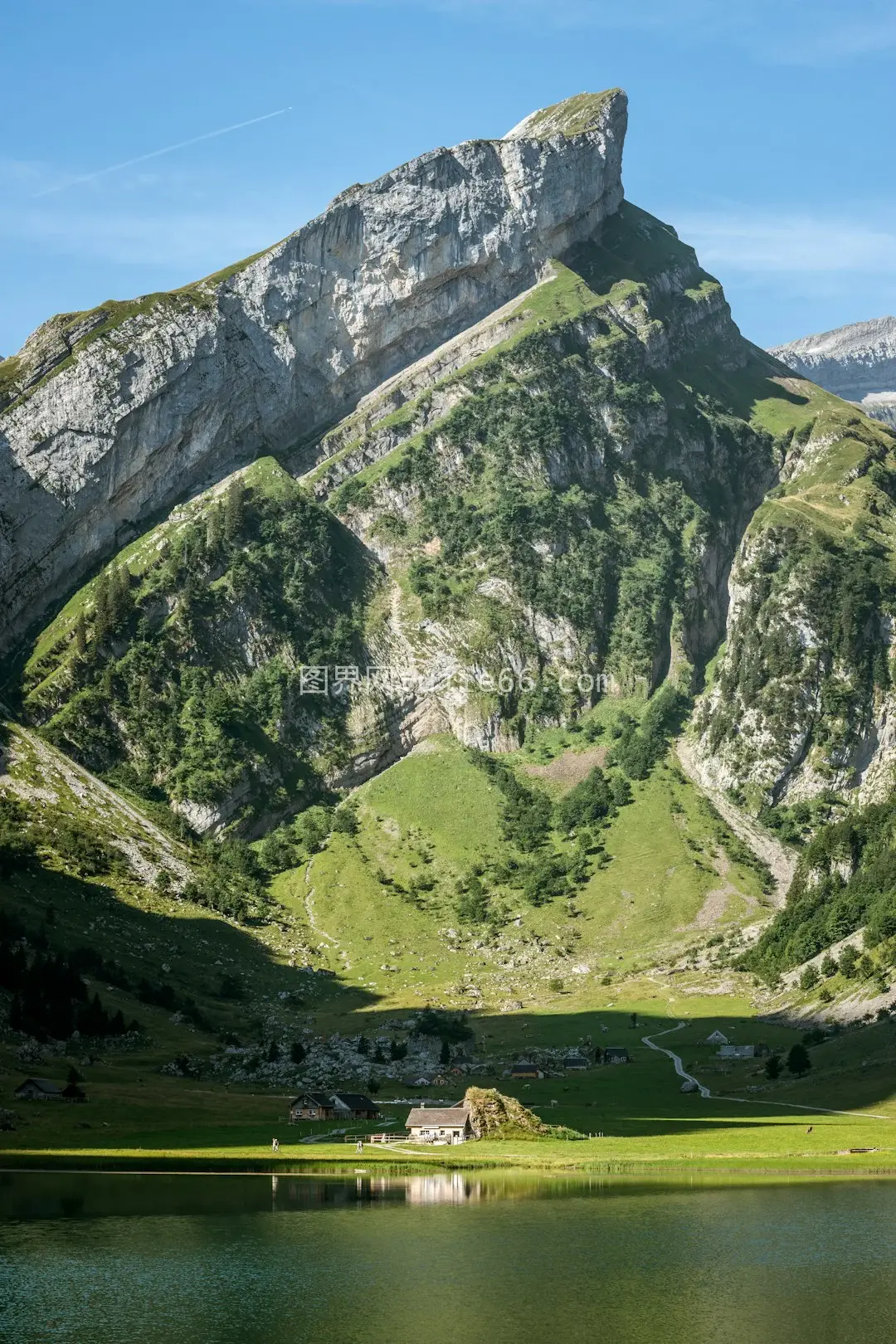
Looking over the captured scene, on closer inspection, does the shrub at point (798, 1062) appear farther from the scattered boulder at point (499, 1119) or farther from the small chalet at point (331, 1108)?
the small chalet at point (331, 1108)

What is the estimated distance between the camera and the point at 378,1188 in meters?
93.2

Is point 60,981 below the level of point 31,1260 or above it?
above

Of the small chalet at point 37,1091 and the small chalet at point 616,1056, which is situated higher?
the small chalet at point 37,1091

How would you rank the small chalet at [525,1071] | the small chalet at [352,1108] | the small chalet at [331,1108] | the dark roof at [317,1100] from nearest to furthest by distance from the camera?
the small chalet at [331,1108], the dark roof at [317,1100], the small chalet at [352,1108], the small chalet at [525,1071]

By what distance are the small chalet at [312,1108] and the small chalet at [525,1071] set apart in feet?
125

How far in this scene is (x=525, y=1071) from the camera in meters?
162

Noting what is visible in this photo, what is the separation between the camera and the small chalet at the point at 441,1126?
11322cm

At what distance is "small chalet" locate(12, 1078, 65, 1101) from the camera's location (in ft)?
398

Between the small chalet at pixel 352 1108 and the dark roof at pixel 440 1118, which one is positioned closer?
the dark roof at pixel 440 1118

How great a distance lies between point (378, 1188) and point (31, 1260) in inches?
1148

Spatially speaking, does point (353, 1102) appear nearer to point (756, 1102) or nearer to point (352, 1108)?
point (352, 1108)

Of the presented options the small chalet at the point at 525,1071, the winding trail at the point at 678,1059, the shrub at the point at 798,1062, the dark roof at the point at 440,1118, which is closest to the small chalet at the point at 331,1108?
the dark roof at the point at 440,1118

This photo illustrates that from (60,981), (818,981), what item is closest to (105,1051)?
(60,981)

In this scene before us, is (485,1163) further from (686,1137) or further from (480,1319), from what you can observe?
(480,1319)
